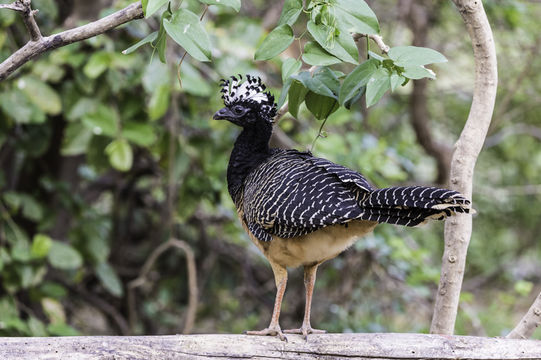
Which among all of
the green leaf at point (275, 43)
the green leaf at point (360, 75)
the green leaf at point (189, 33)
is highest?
the green leaf at point (189, 33)

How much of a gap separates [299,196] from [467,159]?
49cm

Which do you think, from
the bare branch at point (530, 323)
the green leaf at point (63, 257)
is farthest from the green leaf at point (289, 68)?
the green leaf at point (63, 257)

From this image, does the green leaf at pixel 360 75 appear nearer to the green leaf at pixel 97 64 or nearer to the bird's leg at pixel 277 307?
the bird's leg at pixel 277 307

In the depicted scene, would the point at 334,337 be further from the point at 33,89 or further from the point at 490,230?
the point at 490,230

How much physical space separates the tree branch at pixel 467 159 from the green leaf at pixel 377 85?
1.20 ft

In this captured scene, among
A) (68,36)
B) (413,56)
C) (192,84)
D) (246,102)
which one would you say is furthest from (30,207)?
(413,56)

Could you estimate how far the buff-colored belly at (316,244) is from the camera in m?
1.88

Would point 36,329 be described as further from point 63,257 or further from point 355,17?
point 355,17

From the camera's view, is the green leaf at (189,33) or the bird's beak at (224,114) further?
the bird's beak at (224,114)

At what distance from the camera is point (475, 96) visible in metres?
1.88

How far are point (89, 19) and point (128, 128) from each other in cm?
65

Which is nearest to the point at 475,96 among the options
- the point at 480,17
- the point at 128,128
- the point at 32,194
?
the point at 480,17

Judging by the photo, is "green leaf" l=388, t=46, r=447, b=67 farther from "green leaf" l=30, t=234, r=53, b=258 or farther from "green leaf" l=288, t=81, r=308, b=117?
"green leaf" l=30, t=234, r=53, b=258

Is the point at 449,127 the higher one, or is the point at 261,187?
the point at 261,187
